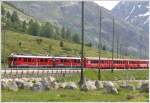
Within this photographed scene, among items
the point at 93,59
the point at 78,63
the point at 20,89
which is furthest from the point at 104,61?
the point at 20,89

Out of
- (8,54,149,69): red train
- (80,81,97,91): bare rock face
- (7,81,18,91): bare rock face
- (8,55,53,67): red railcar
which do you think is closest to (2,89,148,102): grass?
(7,81,18,91): bare rock face

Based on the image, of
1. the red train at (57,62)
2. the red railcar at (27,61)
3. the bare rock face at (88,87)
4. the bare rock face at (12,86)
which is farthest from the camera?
the red train at (57,62)

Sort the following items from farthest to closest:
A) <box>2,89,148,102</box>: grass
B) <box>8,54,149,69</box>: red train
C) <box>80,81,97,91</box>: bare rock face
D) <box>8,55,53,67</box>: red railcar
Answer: <box>8,54,149,69</box>: red train
<box>8,55,53,67</box>: red railcar
<box>80,81,97,91</box>: bare rock face
<box>2,89,148,102</box>: grass

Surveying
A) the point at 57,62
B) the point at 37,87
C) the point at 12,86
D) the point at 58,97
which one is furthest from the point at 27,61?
the point at 58,97

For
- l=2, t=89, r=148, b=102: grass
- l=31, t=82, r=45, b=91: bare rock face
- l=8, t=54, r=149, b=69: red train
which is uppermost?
l=8, t=54, r=149, b=69: red train

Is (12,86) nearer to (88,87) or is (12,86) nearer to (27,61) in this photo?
(88,87)

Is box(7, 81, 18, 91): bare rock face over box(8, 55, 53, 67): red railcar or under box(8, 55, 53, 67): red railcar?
under

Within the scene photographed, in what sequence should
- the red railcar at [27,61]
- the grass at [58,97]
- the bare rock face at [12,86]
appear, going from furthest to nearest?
the red railcar at [27,61]
the bare rock face at [12,86]
the grass at [58,97]

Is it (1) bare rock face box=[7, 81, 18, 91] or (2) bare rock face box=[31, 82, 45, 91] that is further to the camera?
(1) bare rock face box=[7, 81, 18, 91]

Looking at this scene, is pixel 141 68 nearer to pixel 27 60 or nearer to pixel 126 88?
pixel 27 60

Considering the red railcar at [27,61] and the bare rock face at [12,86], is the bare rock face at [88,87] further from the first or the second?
the red railcar at [27,61]

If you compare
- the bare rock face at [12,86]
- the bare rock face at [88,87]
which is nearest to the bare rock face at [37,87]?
the bare rock face at [12,86]

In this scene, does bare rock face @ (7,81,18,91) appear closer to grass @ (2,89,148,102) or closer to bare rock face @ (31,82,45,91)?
grass @ (2,89,148,102)

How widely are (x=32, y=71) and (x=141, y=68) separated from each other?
57948mm
